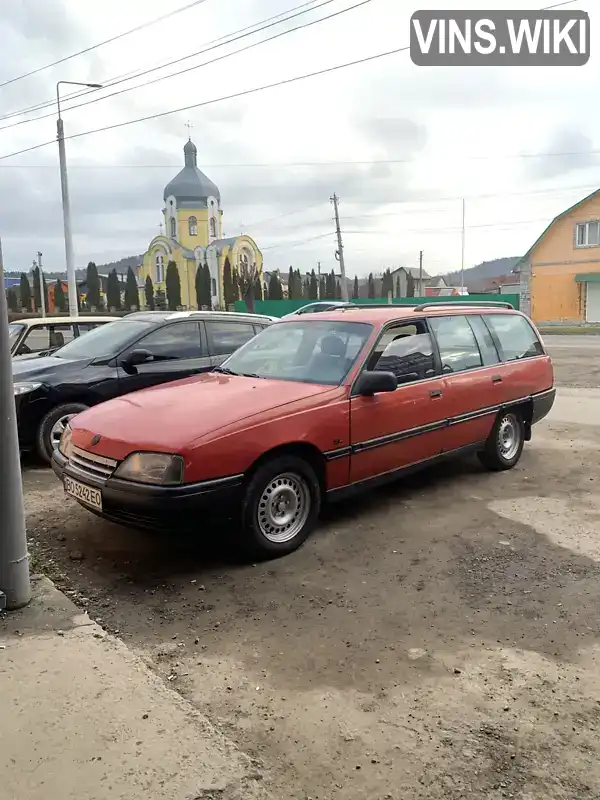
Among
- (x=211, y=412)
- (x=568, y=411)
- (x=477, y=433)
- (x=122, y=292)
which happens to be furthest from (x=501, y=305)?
(x=122, y=292)

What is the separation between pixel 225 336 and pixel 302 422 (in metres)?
3.75

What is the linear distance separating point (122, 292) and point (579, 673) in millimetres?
78786

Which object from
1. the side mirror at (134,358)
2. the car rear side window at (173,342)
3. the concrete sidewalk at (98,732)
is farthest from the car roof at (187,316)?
the concrete sidewalk at (98,732)

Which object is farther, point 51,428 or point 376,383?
point 51,428

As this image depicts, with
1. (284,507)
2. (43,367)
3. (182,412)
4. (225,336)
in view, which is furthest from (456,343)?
(43,367)

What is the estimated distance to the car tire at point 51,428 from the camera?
6562mm

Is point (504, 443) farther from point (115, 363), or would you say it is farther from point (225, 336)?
point (115, 363)

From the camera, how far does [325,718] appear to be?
8.68ft

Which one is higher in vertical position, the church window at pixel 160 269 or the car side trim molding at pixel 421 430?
the church window at pixel 160 269

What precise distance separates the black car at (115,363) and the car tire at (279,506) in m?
3.15

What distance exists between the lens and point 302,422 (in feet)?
14.2

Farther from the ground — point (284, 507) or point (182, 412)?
point (182, 412)

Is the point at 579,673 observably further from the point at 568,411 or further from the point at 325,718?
the point at 568,411

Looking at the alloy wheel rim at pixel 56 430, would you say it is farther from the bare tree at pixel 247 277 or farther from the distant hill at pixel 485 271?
the distant hill at pixel 485 271
